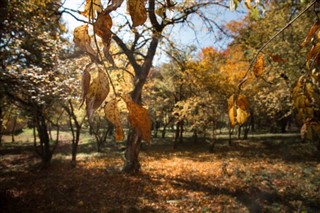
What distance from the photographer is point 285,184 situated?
33.3 ft

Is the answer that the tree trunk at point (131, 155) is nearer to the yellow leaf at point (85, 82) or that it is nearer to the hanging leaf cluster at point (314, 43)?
the hanging leaf cluster at point (314, 43)

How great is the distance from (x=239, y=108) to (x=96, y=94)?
1.81 feet

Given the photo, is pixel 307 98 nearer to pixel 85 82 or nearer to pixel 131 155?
pixel 85 82

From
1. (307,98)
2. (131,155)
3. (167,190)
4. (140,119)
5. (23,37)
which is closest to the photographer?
(140,119)

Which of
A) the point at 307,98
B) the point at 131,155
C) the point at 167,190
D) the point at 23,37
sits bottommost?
the point at 167,190

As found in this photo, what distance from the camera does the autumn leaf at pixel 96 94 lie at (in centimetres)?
40

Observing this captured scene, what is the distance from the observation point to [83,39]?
0.46 m

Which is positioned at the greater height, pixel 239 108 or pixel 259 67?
pixel 259 67

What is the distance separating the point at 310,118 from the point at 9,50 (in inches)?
331

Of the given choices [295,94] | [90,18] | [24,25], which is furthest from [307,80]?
[24,25]

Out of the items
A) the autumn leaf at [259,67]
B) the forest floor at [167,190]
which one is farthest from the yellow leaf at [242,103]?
the forest floor at [167,190]

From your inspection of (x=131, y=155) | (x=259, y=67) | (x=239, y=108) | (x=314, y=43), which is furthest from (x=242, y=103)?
(x=131, y=155)

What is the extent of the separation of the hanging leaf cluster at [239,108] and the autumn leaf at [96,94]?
1.61ft

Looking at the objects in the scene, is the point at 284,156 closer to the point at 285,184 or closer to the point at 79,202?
the point at 285,184
